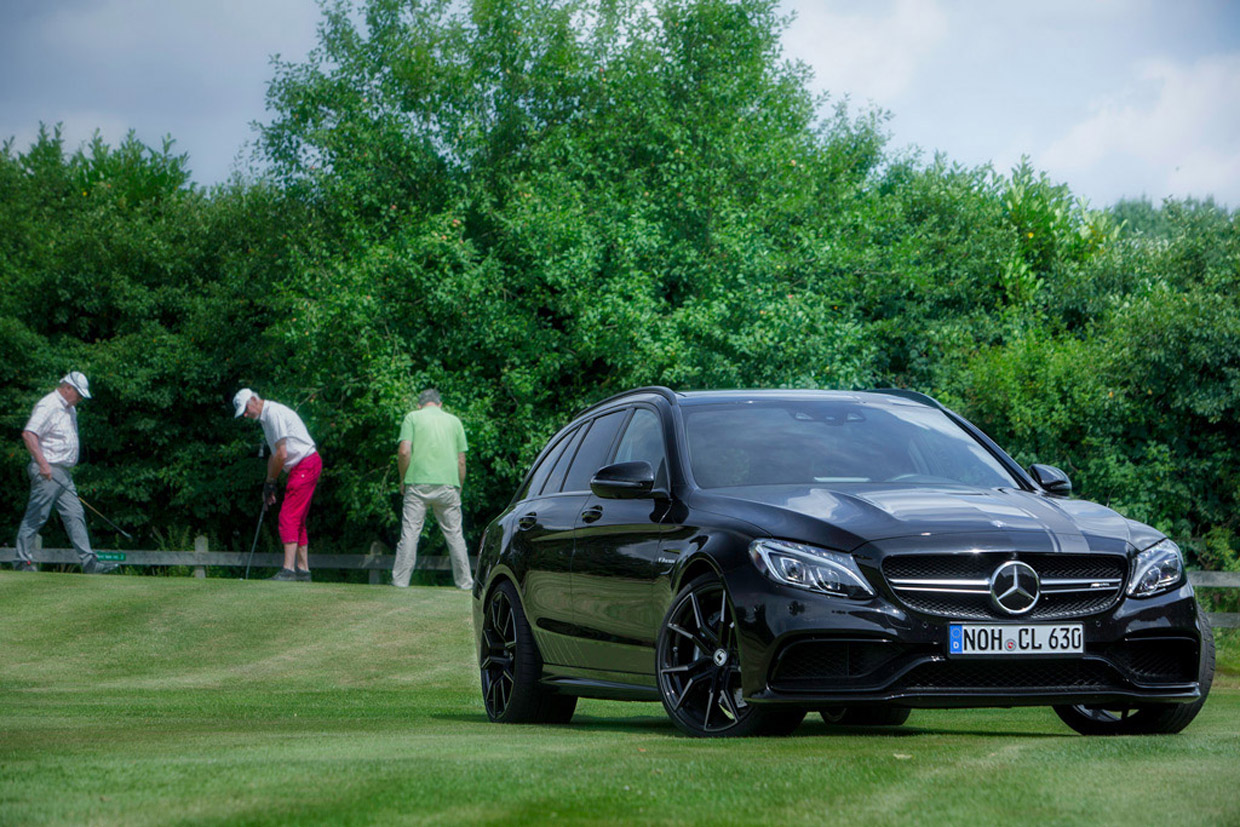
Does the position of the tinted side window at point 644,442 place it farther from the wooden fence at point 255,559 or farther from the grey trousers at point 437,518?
the wooden fence at point 255,559

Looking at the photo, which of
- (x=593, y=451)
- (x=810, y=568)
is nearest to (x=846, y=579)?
(x=810, y=568)

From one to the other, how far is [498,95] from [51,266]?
40.4 feet

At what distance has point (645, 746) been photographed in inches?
256

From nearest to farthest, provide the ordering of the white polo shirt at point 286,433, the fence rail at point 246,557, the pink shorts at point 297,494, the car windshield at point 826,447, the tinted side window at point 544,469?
the car windshield at point 826,447 → the tinted side window at point 544,469 → the white polo shirt at point 286,433 → the pink shorts at point 297,494 → the fence rail at point 246,557

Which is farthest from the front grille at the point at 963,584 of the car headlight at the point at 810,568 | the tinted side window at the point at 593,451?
the tinted side window at the point at 593,451

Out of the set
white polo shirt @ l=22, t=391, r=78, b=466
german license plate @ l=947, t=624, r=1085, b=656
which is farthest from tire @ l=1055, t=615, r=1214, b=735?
white polo shirt @ l=22, t=391, r=78, b=466

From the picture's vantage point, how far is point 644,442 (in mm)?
8414

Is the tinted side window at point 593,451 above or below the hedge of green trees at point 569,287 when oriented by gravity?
below

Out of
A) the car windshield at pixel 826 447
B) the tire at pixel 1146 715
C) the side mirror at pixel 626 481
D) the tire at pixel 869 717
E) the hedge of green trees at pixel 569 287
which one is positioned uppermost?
the hedge of green trees at pixel 569 287

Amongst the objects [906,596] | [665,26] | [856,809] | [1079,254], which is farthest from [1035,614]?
[1079,254]

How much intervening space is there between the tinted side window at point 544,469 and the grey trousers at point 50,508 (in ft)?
37.6

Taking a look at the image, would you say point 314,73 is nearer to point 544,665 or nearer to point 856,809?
point 544,665

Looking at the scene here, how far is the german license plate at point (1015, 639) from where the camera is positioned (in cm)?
658

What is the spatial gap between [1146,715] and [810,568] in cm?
192
